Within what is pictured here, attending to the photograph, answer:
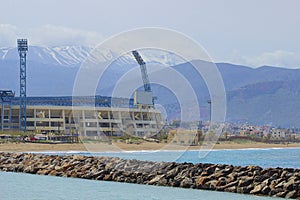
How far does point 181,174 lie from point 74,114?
92.7m

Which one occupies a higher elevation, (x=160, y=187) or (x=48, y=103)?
(x=48, y=103)

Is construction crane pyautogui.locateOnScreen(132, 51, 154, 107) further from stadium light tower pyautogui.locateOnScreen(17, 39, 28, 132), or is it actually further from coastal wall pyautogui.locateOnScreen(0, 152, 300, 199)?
coastal wall pyautogui.locateOnScreen(0, 152, 300, 199)

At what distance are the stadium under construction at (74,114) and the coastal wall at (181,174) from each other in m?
64.9

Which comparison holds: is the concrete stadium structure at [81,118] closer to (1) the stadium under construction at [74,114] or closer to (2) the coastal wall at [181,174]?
(1) the stadium under construction at [74,114]

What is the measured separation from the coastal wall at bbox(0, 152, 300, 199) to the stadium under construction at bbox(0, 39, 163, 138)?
64938mm

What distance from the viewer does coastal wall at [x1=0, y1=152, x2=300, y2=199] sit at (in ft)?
97.3

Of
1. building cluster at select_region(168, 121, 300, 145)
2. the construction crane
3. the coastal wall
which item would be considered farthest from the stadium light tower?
the coastal wall

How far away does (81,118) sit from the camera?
112 meters

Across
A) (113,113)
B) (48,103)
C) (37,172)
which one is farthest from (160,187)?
(48,103)

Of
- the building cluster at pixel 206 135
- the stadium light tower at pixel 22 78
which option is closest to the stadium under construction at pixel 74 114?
the stadium light tower at pixel 22 78

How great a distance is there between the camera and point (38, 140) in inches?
3775

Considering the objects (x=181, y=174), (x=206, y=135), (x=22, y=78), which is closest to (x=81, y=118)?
(x=22, y=78)

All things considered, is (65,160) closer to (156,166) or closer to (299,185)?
(156,166)

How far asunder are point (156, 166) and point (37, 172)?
9.24 meters
